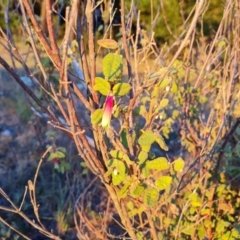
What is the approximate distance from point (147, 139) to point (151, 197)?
16 cm

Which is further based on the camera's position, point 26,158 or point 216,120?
point 26,158

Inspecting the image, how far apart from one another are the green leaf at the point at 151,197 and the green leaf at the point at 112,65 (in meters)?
0.37

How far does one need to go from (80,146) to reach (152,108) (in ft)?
1.14

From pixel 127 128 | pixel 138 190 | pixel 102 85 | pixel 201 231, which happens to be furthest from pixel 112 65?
pixel 201 231

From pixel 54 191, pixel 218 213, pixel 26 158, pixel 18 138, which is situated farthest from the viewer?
pixel 18 138

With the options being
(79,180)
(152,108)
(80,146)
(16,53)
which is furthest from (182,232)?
(79,180)

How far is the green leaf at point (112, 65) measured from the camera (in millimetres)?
1167

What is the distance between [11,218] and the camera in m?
2.96

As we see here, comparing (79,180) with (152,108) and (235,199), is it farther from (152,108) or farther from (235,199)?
(152,108)

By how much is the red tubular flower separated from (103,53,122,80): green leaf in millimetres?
46

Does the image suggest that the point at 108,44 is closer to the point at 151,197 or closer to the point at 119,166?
the point at 119,166

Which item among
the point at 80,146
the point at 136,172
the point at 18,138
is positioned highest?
the point at 80,146

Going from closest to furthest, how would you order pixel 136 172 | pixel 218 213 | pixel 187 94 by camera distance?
pixel 136 172
pixel 218 213
pixel 187 94

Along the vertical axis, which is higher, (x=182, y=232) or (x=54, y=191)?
(x=182, y=232)
